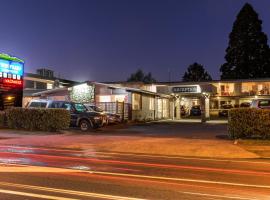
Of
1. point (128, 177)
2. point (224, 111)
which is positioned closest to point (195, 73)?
point (224, 111)

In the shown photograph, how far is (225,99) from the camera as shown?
57906 millimetres

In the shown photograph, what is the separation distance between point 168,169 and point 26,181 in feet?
13.4

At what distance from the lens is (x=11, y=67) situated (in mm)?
31062

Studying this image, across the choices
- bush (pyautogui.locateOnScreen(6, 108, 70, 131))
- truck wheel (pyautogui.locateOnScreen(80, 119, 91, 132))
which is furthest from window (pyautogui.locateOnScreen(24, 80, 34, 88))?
truck wheel (pyautogui.locateOnScreen(80, 119, 91, 132))

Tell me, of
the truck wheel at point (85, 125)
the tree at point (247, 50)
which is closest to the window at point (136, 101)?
the truck wheel at point (85, 125)

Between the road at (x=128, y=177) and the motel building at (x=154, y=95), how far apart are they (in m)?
22.6

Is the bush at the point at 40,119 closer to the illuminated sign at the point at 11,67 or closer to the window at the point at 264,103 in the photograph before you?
the illuminated sign at the point at 11,67

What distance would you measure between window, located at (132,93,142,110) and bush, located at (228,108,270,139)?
18.9m

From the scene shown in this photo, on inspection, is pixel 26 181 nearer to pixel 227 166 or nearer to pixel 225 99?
pixel 227 166

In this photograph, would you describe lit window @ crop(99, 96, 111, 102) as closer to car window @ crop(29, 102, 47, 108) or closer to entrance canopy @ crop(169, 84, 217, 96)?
entrance canopy @ crop(169, 84, 217, 96)

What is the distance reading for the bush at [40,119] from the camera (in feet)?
82.2

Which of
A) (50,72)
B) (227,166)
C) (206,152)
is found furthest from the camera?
(50,72)

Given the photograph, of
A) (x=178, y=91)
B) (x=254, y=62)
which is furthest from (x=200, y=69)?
(x=178, y=91)

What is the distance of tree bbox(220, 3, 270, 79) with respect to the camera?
246 ft
